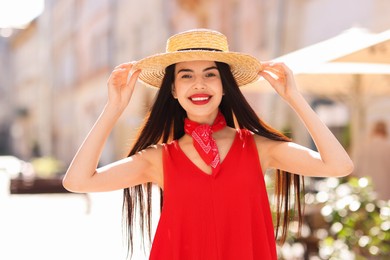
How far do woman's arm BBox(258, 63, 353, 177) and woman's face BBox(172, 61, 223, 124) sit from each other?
22 centimetres

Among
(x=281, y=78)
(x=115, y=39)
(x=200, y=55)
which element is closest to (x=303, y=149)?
(x=281, y=78)

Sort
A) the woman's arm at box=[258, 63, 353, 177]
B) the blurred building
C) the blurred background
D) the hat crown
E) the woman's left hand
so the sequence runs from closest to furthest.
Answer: the woman's arm at box=[258, 63, 353, 177] → the woman's left hand → the hat crown → the blurred background → the blurred building

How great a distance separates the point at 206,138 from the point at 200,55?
33 cm

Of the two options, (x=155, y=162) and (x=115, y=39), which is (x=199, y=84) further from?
(x=115, y=39)

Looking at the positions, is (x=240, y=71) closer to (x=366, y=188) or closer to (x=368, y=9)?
(x=366, y=188)

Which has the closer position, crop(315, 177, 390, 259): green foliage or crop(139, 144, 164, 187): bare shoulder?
crop(139, 144, 164, 187): bare shoulder

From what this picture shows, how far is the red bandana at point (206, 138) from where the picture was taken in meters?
3.08

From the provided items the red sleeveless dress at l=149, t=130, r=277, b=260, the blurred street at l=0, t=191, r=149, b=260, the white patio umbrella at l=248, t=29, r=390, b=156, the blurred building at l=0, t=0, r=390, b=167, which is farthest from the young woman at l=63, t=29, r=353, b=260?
the blurred street at l=0, t=191, r=149, b=260

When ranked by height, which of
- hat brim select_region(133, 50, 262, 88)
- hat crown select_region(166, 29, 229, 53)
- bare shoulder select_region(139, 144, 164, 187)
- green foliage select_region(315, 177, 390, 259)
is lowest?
green foliage select_region(315, 177, 390, 259)

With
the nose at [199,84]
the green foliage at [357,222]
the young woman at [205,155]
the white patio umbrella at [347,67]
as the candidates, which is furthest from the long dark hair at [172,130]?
the white patio umbrella at [347,67]

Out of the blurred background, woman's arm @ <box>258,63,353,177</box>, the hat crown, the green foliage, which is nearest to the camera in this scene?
woman's arm @ <box>258,63,353,177</box>

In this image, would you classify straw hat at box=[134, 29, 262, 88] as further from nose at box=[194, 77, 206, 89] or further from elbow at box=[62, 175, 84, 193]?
elbow at box=[62, 175, 84, 193]

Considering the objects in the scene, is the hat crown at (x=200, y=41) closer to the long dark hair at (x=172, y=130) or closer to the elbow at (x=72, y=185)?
the long dark hair at (x=172, y=130)

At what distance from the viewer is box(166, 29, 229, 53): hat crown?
10.4ft
